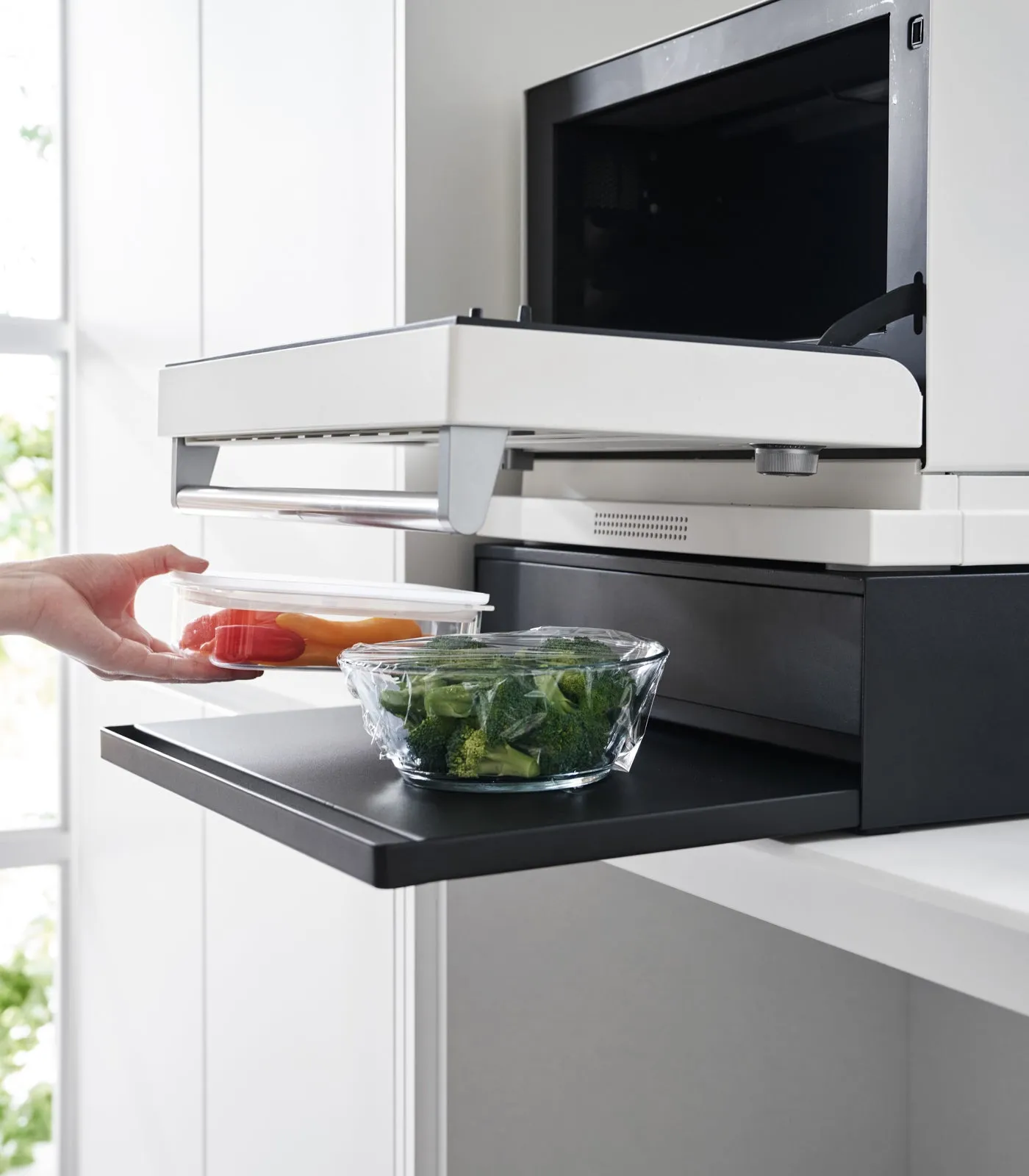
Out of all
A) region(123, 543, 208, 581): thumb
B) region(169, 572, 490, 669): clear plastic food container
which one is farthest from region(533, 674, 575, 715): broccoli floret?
region(123, 543, 208, 581): thumb

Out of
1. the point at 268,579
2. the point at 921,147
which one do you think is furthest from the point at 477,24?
the point at 268,579

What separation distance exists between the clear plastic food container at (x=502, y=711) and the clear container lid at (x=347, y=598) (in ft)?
0.16

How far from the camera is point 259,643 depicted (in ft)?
2.99

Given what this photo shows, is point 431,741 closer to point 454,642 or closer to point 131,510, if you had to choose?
point 454,642

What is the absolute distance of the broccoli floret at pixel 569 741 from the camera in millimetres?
788

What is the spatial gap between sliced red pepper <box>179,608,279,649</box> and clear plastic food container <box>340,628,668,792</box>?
0.32ft

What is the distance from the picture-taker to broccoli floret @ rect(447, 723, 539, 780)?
2.58ft

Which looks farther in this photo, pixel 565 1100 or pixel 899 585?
pixel 565 1100

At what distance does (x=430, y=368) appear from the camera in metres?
0.75

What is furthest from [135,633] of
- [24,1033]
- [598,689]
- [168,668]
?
[24,1033]

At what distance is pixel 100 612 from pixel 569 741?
0.49 m

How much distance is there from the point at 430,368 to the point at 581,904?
0.70m

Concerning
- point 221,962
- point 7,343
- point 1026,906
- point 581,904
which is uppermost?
point 7,343

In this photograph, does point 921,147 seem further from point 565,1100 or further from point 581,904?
point 565,1100
